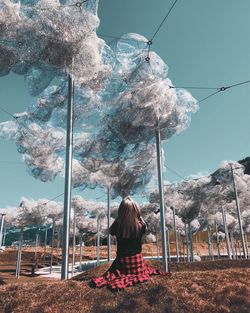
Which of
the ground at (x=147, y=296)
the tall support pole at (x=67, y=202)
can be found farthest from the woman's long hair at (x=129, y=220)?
the tall support pole at (x=67, y=202)

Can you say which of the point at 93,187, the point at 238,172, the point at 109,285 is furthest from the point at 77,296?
the point at 238,172

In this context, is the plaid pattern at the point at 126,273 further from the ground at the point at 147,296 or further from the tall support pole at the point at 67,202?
the tall support pole at the point at 67,202

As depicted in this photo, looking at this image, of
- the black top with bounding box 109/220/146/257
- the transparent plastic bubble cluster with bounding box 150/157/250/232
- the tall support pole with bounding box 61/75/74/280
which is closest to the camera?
the black top with bounding box 109/220/146/257

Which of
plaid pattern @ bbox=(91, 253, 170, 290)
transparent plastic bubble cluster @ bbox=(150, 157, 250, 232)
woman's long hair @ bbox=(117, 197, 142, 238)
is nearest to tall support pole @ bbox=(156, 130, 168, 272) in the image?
plaid pattern @ bbox=(91, 253, 170, 290)

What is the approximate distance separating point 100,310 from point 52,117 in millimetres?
10038

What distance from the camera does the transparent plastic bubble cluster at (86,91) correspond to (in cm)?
1148

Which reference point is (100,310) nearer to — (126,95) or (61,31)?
(61,31)

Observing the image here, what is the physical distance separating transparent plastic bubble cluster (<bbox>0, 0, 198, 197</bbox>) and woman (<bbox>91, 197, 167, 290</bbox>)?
18.8 feet

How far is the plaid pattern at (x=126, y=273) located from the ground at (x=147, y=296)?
6.5 inches

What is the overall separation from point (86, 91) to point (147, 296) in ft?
32.8

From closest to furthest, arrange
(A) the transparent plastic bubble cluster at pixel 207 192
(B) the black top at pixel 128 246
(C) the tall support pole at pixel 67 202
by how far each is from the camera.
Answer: (B) the black top at pixel 128 246 → (C) the tall support pole at pixel 67 202 → (A) the transparent plastic bubble cluster at pixel 207 192

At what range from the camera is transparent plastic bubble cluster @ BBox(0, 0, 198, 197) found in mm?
11484

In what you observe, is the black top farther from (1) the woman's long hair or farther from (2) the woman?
(1) the woman's long hair

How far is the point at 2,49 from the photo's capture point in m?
12.2
